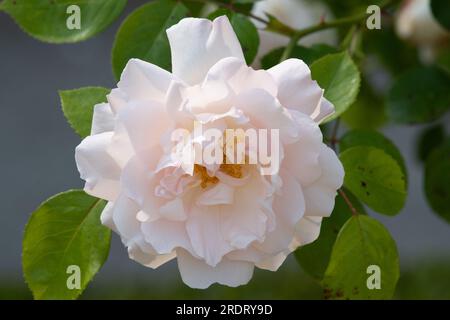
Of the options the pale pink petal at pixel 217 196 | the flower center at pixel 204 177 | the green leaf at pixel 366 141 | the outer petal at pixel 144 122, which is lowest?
the pale pink petal at pixel 217 196

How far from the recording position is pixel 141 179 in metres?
0.54

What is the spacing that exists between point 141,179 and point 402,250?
2.21m

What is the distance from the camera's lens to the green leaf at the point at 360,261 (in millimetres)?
641

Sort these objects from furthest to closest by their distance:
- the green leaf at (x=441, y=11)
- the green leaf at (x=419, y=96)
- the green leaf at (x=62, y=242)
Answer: the green leaf at (x=419, y=96) → the green leaf at (x=441, y=11) → the green leaf at (x=62, y=242)

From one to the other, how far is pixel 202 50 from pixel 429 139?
2.59 feet

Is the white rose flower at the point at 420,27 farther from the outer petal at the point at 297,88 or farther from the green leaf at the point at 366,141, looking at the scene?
the outer petal at the point at 297,88

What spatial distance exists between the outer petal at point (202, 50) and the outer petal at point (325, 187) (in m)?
0.09

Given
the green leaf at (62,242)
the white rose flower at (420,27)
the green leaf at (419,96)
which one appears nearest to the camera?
the green leaf at (62,242)

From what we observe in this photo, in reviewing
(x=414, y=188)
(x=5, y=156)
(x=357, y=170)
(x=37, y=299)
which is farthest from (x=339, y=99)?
(x=5, y=156)

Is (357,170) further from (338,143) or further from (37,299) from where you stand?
(37,299)

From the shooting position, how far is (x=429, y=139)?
1281mm

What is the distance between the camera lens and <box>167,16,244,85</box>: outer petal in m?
0.57

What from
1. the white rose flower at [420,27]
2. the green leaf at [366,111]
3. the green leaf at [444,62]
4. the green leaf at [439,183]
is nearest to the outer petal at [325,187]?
the green leaf at [439,183]

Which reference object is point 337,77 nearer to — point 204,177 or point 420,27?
point 204,177
